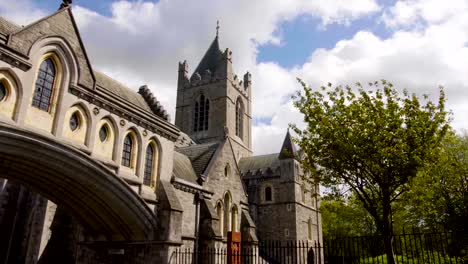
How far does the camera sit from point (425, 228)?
31.0 m

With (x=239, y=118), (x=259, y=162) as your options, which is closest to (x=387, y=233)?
(x=259, y=162)

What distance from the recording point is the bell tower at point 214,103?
46.4 meters

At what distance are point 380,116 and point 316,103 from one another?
8.70 feet

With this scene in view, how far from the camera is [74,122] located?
11.7 m

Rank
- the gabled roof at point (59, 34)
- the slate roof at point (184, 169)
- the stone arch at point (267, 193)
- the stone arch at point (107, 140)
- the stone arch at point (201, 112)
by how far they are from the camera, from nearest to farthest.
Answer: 1. the gabled roof at point (59, 34)
2. the stone arch at point (107, 140)
3. the slate roof at point (184, 169)
4. the stone arch at point (267, 193)
5. the stone arch at point (201, 112)

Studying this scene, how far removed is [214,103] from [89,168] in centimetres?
3637

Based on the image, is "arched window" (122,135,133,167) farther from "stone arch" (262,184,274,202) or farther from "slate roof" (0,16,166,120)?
"stone arch" (262,184,274,202)

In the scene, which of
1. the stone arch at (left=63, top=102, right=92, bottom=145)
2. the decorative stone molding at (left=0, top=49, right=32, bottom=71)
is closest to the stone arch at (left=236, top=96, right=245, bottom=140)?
the stone arch at (left=63, top=102, right=92, bottom=145)

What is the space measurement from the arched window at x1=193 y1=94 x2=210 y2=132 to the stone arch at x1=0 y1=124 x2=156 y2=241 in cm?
3334

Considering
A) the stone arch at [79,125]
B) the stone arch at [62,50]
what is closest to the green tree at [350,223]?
the stone arch at [79,125]

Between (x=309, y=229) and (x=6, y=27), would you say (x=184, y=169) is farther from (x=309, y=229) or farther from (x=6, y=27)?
(x=309, y=229)

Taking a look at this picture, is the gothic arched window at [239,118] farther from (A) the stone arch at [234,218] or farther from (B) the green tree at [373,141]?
(B) the green tree at [373,141]

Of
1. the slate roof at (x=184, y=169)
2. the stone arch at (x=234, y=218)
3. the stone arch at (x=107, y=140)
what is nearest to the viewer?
the stone arch at (x=107, y=140)

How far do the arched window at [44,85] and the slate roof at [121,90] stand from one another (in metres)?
3.12
